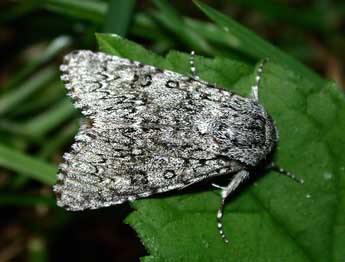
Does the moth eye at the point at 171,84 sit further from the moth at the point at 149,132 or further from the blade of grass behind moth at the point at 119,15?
the blade of grass behind moth at the point at 119,15

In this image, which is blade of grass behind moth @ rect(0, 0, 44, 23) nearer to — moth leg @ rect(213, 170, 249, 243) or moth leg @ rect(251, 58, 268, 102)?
moth leg @ rect(251, 58, 268, 102)

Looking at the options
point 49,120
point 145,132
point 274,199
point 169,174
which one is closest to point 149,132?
point 145,132

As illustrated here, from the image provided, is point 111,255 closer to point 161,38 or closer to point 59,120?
point 59,120

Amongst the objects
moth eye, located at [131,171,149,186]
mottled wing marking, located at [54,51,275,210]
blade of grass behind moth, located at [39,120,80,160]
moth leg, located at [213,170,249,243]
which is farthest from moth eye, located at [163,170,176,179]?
blade of grass behind moth, located at [39,120,80,160]

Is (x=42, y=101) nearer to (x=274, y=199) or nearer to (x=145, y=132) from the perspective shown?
(x=145, y=132)

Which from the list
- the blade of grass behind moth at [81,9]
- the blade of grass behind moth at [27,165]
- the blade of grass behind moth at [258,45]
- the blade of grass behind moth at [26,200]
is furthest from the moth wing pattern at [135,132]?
the blade of grass behind moth at [26,200]

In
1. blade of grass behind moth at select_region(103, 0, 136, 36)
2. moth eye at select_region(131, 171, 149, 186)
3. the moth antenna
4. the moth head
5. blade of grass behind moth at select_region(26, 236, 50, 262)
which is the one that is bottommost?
blade of grass behind moth at select_region(26, 236, 50, 262)
